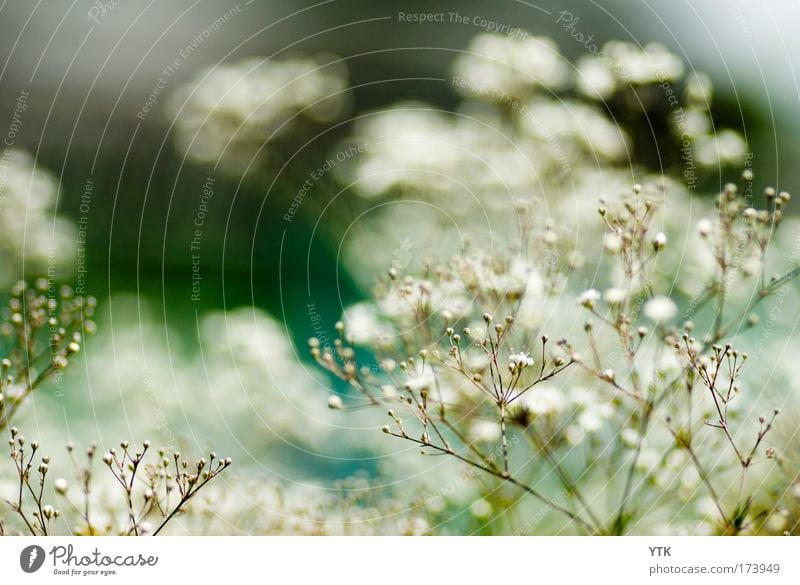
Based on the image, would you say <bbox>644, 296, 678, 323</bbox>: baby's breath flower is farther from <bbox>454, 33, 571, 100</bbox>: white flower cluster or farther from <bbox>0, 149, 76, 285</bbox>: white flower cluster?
<bbox>0, 149, 76, 285</bbox>: white flower cluster

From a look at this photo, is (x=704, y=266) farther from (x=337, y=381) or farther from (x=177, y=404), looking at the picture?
(x=177, y=404)

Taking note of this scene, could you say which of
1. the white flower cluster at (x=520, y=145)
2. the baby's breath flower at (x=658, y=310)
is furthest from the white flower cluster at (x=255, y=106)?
the baby's breath flower at (x=658, y=310)

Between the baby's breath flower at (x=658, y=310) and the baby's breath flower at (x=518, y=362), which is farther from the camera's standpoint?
the baby's breath flower at (x=658, y=310)

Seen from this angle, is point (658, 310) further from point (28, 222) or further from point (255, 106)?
point (28, 222)

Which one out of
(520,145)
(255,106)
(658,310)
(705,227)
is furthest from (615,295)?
(255,106)

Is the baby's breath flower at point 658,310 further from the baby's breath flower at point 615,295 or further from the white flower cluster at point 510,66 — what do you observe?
the white flower cluster at point 510,66
